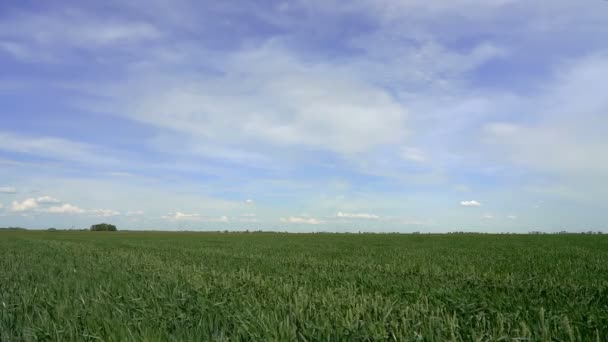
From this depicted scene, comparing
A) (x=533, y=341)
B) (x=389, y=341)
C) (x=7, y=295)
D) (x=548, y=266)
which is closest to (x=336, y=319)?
(x=389, y=341)

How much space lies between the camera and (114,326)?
186 inches

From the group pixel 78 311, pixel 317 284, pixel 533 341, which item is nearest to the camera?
pixel 533 341

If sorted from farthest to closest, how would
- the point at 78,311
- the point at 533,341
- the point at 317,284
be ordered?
the point at 317,284, the point at 78,311, the point at 533,341

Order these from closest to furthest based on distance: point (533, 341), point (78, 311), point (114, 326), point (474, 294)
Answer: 1. point (533, 341)
2. point (114, 326)
3. point (78, 311)
4. point (474, 294)

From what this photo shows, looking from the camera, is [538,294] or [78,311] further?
[538,294]

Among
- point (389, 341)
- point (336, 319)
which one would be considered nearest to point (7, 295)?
point (336, 319)

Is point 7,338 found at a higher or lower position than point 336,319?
lower

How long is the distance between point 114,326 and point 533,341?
410 cm

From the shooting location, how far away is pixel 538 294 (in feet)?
23.0

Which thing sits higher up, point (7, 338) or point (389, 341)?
point (389, 341)

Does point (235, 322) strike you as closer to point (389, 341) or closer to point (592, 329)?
point (389, 341)

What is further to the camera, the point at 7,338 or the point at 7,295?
the point at 7,295

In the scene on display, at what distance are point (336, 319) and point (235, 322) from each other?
45.4 inches

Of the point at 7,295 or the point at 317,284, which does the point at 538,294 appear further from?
the point at 7,295
